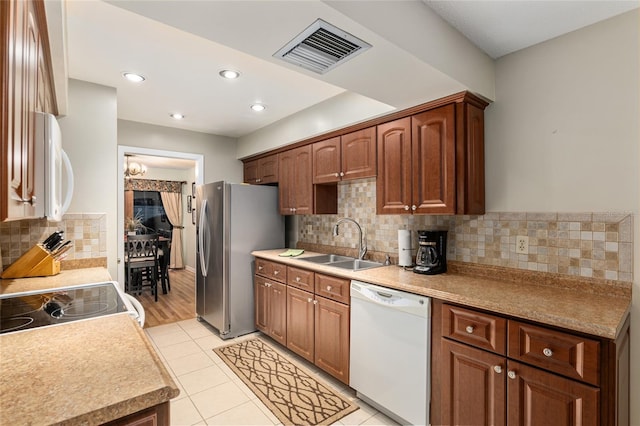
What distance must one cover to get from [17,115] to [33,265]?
2007 millimetres

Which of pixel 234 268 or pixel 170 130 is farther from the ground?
pixel 170 130

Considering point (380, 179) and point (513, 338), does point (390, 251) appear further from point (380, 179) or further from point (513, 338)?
point (513, 338)

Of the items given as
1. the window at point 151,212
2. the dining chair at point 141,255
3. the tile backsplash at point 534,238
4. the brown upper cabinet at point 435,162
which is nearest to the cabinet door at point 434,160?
the brown upper cabinet at point 435,162

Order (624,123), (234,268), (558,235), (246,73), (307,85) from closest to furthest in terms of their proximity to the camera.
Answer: (624,123), (558,235), (246,73), (307,85), (234,268)

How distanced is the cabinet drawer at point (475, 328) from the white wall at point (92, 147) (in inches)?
106

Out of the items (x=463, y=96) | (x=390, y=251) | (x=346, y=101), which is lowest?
(x=390, y=251)

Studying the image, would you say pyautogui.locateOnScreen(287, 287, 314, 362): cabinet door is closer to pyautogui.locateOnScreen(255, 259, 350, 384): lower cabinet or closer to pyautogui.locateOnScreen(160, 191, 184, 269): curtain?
pyautogui.locateOnScreen(255, 259, 350, 384): lower cabinet

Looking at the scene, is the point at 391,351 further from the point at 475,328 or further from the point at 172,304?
the point at 172,304

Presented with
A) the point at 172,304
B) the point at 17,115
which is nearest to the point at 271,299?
the point at 172,304

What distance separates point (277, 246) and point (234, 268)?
1.94 feet

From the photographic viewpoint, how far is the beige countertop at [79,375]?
76 centimetres

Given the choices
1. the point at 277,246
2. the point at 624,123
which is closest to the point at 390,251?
the point at 277,246

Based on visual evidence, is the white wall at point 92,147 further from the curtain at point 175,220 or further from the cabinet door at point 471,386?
the curtain at point 175,220

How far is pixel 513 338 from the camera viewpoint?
5.03ft
